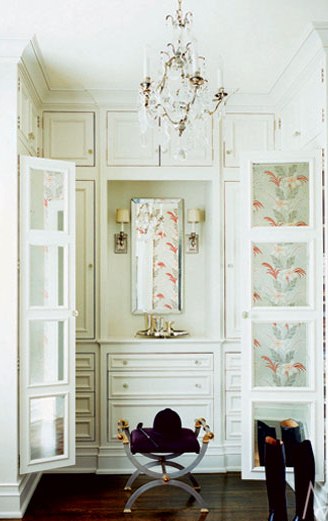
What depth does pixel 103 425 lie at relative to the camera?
14.3ft

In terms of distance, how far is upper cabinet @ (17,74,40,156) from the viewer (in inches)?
141

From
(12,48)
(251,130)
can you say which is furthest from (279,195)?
(12,48)

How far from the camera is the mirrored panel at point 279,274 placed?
362 centimetres

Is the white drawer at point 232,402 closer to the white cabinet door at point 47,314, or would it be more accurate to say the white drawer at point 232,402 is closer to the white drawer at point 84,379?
the white drawer at point 84,379

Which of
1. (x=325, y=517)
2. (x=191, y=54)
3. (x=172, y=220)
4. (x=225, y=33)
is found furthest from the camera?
(x=172, y=220)

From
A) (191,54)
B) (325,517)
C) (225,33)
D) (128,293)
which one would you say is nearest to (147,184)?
(128,293)

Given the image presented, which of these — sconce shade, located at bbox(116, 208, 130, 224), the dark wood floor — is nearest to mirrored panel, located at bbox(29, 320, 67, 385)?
the dark wood floor

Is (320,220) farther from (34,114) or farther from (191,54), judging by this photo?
(34,114)

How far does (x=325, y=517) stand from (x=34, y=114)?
340 centimetres

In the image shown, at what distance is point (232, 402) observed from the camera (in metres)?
4.41

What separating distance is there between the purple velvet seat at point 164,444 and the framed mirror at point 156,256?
137cm

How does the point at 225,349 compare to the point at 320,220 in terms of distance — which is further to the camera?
the point at 225,349

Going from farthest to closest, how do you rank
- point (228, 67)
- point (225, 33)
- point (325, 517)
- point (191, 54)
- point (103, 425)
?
point (103, 425) → point (228, 67) → point (225, 33) → point (191, 54) → point (325, 517)

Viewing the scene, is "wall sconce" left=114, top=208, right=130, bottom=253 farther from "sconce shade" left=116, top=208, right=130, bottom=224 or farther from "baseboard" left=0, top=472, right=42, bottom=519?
"baseboard" left=0, top=472, right=42, bottom=519
